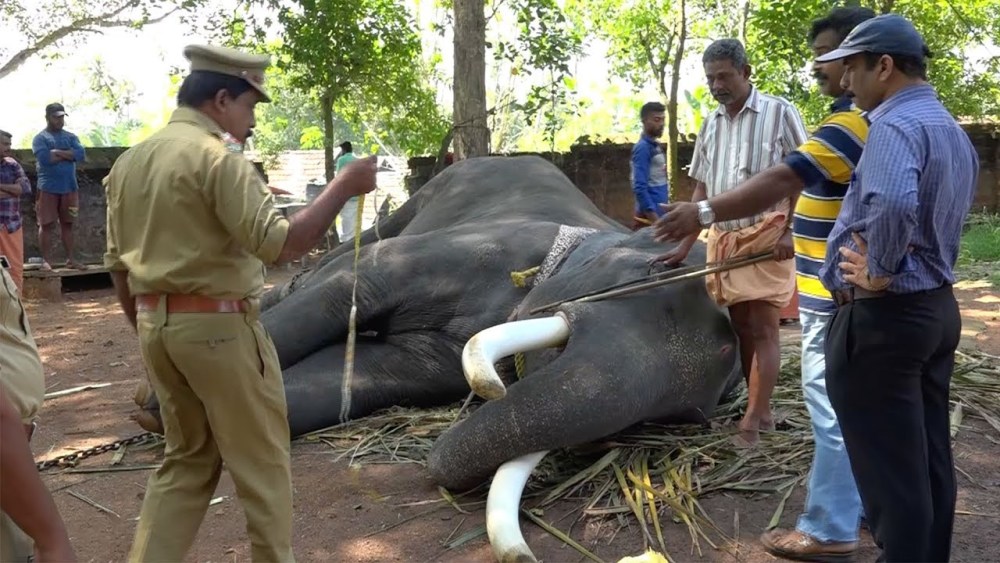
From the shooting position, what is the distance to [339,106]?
16953 millimetres

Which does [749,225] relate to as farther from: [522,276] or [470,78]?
[470,78]

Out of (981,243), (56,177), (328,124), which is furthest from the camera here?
(328,124)

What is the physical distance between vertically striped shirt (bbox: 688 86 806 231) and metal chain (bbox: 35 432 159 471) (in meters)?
3.13

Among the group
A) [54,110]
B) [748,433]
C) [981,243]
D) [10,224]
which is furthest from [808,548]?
[981,243]

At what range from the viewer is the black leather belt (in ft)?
9.55

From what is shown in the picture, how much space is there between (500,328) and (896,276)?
1.66 m

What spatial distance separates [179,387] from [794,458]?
254 cm

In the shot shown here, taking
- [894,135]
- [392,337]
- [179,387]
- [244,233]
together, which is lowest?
[392,337]

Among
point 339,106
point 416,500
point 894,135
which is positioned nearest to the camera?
point 894,135

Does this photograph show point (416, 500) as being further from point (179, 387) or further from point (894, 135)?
point (894, 135)

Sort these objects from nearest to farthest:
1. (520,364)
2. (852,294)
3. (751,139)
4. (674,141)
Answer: (852,294), (751,139), (520,364), (674,141)

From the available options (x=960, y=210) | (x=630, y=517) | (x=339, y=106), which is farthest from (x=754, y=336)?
(x=339, y=106)

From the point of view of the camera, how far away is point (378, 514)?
13.4ft

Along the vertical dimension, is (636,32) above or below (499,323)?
above
